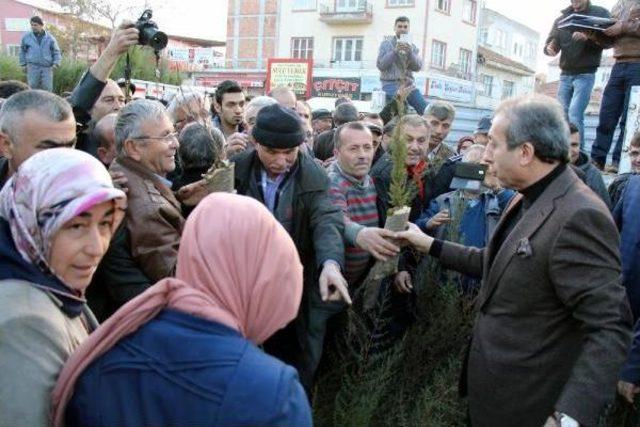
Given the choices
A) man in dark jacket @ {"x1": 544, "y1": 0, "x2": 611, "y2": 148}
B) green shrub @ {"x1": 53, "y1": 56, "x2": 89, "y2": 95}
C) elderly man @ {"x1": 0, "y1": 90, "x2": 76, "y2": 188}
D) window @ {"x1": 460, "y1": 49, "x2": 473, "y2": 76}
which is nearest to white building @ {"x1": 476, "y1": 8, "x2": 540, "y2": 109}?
window @ {"x1": 460, "y1": 49, "x2": 473, "y2": 76}

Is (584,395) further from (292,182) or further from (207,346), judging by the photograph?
(292,182)

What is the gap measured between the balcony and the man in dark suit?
42687mm

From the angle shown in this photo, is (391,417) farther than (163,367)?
Yes

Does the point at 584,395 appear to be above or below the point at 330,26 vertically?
below

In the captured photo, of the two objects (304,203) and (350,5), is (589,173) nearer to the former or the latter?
(304,203)

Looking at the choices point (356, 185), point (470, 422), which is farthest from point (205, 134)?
point (470, 422)

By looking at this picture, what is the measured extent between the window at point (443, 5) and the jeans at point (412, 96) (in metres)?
36.8

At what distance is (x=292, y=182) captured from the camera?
315 centimetres

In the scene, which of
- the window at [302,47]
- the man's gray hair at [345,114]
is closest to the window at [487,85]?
the window at [302,47]

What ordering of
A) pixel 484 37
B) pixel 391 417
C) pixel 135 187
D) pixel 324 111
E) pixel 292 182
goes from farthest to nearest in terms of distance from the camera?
pixel 484 37 → pixel 324 111 → pixel 292 182 → pixel 391 417 → pixel 135 187

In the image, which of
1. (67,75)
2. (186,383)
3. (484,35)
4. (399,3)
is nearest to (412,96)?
(186,383)

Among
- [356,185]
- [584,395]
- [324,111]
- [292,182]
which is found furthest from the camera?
[324,111]

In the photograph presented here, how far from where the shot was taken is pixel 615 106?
6191 mm

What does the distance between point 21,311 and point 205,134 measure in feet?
6.37
